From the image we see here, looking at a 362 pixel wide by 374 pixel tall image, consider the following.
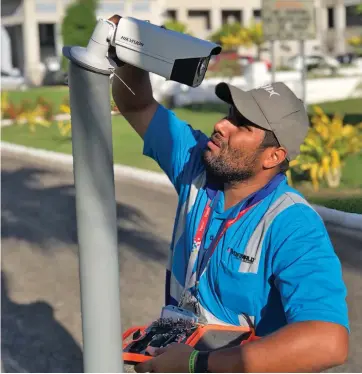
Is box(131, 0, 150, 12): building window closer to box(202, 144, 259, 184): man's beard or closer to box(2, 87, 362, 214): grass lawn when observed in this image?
box(2, 87, 362, 214): grass lawn

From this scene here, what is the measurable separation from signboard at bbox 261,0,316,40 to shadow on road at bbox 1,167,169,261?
628 centimetres

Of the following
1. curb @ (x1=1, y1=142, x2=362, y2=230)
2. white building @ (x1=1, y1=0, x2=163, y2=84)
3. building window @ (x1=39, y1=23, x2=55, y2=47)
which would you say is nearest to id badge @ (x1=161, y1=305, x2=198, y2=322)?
curb @ (x1=1, y1=142, x2=362, y2=230)

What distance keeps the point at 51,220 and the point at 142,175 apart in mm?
3164

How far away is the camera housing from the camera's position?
2.01 meters

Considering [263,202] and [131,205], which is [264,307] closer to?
[263,202]

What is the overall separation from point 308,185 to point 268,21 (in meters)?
6.50

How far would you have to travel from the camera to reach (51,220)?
33.6 ft

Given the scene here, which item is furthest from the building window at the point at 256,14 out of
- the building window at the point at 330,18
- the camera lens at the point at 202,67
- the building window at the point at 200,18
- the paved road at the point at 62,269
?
the camera lens at the point at 202,67

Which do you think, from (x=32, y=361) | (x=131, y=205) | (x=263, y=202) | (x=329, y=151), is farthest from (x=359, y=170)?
(x=263, y=202)

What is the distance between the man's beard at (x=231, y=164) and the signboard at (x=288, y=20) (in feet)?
48.0

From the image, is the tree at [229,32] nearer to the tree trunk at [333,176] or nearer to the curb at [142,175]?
the curb at [142,175]

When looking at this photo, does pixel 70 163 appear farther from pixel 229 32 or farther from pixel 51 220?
pixel 229 32

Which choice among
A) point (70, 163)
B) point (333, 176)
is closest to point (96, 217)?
point (333, 176)

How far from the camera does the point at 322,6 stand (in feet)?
198
